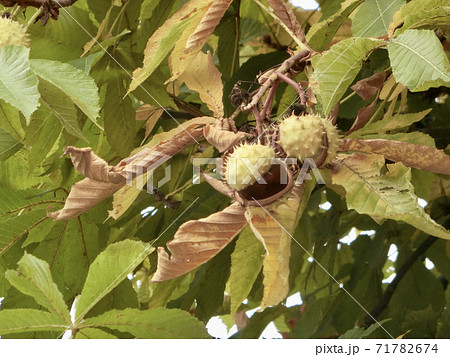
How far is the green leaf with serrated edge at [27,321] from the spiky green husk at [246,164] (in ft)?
1.01

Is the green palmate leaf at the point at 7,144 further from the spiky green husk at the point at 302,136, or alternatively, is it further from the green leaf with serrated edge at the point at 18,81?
the spiky green husk at the point at 302,136

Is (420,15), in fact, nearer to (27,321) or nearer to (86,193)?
(86,193)

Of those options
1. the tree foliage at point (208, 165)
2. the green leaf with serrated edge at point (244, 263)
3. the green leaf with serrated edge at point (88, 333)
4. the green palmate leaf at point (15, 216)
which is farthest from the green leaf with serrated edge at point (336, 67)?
the green palmate leaf at point (15, 216)

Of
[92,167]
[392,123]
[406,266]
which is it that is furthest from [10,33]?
[406,266]

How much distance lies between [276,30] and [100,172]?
1.14 meters

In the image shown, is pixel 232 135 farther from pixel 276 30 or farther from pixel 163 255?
pixel 276 30

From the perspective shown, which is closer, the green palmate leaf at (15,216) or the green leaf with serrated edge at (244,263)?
the green leaf with serrated edge at (244,263)

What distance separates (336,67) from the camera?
0.83m

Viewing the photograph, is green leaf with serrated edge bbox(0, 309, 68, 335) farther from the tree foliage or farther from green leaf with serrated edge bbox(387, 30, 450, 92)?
green leaf with serrated edge bbox(387, 30, 450, 92)

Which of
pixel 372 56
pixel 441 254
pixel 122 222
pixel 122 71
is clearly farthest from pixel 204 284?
pixel 441 254

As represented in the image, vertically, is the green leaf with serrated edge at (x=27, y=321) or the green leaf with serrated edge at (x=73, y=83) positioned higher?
the green leaf with serrated edge at (x=73, y=83)

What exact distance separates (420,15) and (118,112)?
2.09 feet

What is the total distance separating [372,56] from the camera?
125cm

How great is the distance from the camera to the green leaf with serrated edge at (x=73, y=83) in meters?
0.94
